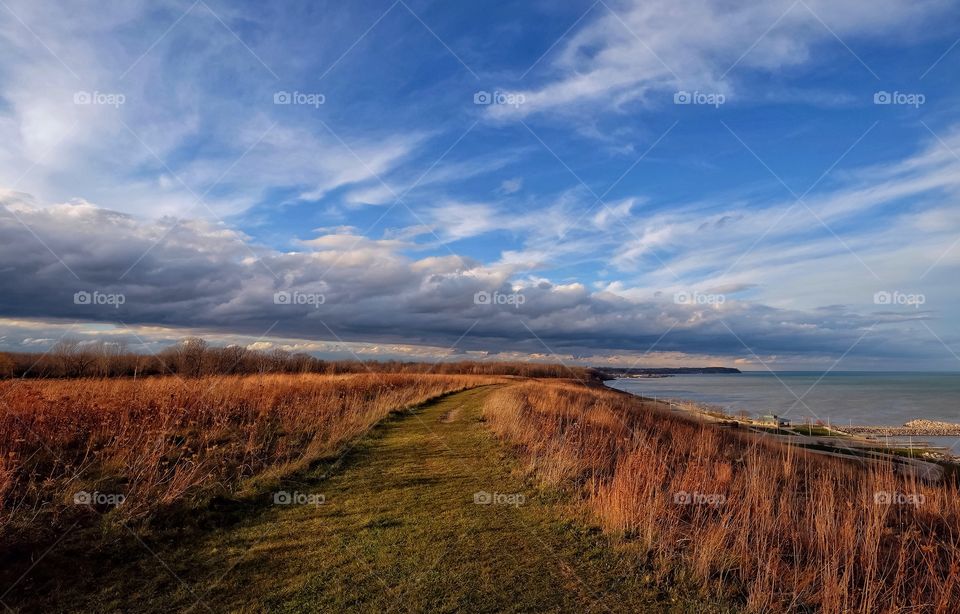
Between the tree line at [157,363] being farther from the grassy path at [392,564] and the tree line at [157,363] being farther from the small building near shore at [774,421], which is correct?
the small building near shore at [774,421]

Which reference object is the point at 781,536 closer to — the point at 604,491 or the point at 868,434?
the point at 604,491

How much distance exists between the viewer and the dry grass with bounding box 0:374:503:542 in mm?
6695

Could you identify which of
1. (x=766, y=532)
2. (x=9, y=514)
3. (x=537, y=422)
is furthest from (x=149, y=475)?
(x=537, y=422)

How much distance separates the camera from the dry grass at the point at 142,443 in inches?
264

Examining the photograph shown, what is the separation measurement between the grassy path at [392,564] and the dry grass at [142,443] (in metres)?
1.22

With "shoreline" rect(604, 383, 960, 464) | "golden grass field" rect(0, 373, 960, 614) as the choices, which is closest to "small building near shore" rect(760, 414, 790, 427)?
"shoreline" rect(604, 383, 960, 464)

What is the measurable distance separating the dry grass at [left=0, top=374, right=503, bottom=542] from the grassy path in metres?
1.22

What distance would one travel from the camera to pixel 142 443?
31.4ft

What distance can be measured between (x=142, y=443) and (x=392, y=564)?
677 cm

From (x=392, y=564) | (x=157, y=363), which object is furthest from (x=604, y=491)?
(x=157, y=363)

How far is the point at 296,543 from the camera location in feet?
20.1

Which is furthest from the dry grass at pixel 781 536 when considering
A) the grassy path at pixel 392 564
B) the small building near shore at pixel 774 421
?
the small building near shore at pixel 774 421

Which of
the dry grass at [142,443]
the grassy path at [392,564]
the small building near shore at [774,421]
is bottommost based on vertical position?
the small building near shore at [774,421]

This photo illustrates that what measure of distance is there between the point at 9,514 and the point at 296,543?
3.12 meters
